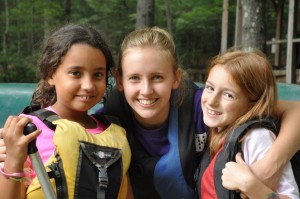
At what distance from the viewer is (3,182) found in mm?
1381

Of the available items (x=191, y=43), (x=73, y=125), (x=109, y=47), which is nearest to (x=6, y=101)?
(x=109, y=47)

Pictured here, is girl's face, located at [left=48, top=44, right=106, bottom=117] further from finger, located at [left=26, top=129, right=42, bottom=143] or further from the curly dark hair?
finger, located at [left=26, top=129, right=42, bottom=143]

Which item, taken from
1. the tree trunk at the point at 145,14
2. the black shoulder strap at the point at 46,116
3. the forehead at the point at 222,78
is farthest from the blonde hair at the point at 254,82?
the tree trunk at the point at 145,14

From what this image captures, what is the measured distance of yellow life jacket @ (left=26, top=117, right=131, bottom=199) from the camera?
151 centimetres

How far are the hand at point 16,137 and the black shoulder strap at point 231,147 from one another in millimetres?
742

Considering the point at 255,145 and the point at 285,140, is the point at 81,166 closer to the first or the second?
the point at 255,145

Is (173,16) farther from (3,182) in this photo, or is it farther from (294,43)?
(3,182)

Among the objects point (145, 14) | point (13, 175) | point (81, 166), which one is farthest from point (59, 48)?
point (145, 14)

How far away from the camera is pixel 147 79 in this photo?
1.79 metres

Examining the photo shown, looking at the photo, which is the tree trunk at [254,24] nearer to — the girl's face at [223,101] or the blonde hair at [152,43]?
the blonde hair at [152,43]

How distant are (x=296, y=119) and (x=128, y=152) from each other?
2.37 ft

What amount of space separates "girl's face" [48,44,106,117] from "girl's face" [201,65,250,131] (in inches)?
18.3

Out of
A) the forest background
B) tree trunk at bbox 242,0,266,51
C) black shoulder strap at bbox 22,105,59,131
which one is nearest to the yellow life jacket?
black shoulder strap at bbox 22,105,59,131

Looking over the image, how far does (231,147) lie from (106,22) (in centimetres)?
1494
